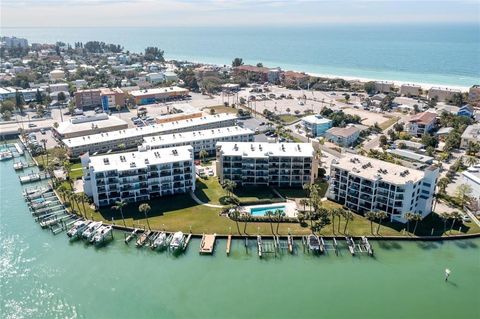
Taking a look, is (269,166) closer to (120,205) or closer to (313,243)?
(313,243)

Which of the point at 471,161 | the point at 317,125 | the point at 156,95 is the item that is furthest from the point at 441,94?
the point at 156,95

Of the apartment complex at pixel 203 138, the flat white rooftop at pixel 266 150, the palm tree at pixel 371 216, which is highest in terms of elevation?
the flat white rooftop at pixel 266 150

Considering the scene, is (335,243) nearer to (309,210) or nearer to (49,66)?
(309,210)

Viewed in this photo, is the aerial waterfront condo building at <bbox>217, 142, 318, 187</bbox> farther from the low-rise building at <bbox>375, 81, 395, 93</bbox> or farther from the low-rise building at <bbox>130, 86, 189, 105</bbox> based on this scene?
the low-rise building at <bbox>375, 81, 395, 93</bbox>

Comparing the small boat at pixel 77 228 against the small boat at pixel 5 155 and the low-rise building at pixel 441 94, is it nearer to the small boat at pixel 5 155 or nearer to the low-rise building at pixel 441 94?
the small boat at pixel 5 155

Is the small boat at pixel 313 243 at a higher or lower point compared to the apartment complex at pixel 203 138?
lower

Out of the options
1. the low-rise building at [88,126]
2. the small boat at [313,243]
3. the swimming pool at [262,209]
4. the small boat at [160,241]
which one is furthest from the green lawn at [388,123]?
the small boat at [160,241]
